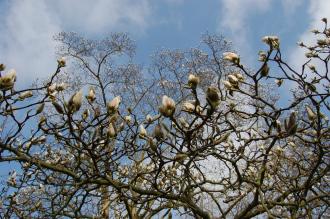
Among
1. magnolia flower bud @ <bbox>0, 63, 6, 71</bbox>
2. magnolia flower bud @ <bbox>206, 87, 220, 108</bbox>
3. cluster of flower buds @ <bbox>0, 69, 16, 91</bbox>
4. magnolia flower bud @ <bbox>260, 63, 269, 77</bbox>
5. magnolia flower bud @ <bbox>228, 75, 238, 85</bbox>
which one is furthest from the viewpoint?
magnolia flower bud @ <bbox>228, 75, 238, 85</bbox>

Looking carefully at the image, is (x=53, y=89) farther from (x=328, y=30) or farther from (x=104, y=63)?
(x=104, y=63)

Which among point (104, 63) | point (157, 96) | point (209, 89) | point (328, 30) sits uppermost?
point (104, 63)

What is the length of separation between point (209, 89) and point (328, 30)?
99.9 inches

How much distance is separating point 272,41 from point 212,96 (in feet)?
3.79

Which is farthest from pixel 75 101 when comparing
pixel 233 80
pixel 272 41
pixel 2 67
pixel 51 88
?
pixel 272 41

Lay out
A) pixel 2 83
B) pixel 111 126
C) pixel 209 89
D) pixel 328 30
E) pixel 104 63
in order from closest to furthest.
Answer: pixel 209 89 < pixel 2 83 < pixel 111 126 < pixel 328 30 < pixel 104 63

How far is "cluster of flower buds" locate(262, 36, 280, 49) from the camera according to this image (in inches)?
105

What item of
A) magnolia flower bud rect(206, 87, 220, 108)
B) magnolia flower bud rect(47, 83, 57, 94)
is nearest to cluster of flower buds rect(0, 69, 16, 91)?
magnolia flower bud rect(47, 83, 57, 94)

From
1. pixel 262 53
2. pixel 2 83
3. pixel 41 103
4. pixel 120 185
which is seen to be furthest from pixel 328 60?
pixel 2 83

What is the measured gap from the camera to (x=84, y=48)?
1059cm

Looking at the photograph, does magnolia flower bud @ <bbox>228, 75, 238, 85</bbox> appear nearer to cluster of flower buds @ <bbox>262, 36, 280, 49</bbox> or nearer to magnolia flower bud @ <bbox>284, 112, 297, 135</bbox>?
cluster of flower buds @ <bbox>262, 36, 280, 49</bbox>

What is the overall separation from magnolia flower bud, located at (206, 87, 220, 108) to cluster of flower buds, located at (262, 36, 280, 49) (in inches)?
39.2

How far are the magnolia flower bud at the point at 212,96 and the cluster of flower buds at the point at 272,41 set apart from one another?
996 mm

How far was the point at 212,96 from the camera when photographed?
173 centimetres
